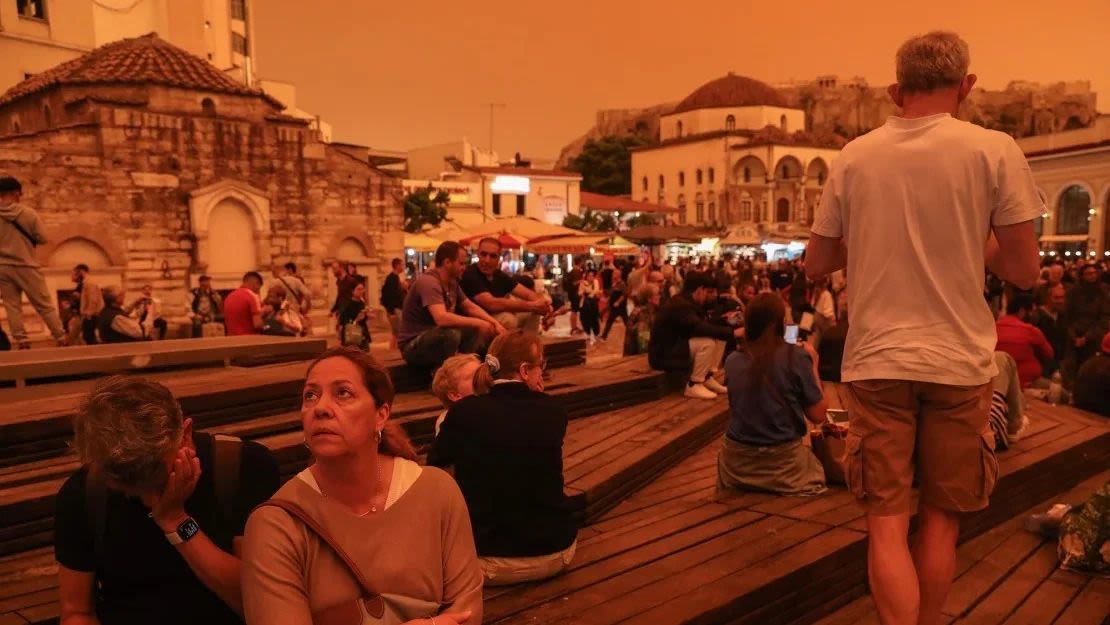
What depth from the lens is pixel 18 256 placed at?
7.12 m

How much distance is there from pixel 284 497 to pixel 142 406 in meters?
0.46

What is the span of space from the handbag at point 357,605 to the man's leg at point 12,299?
21.7 ft

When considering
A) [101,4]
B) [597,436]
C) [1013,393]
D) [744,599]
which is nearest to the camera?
[744,599]

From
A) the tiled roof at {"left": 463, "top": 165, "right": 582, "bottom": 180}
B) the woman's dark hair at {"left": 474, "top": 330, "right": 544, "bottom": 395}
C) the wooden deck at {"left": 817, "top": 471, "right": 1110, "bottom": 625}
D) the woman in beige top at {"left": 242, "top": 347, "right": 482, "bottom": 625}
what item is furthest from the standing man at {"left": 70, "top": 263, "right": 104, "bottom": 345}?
the tiled roof at {"left": 463, "top": 165, "right": 582, "bottom": 180}

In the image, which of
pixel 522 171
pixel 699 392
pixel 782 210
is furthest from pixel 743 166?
pixel 699 392

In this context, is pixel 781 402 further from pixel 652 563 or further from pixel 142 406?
pixel 142 406

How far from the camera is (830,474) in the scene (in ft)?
16.3

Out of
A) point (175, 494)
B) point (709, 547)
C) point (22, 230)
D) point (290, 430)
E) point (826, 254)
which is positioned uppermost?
point (22, 230)

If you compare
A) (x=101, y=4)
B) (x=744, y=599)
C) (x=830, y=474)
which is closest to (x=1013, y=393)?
(x=830, y=474)

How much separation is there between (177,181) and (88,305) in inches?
323

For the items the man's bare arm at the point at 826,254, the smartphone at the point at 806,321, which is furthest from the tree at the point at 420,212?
the man's bare arm at the point at 826,254

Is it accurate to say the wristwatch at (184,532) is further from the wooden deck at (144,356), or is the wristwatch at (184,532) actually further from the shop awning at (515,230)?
the shop awning at (515,230)

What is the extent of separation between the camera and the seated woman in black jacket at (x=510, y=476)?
10.8 feet

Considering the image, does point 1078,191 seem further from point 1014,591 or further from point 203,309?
point 1014,591
